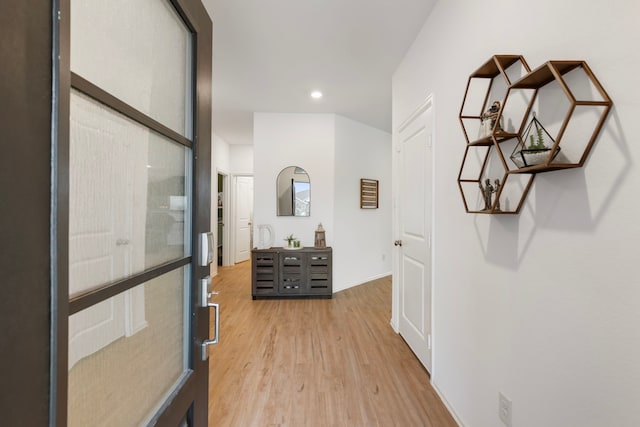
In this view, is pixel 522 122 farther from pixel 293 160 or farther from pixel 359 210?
pixel 359 210

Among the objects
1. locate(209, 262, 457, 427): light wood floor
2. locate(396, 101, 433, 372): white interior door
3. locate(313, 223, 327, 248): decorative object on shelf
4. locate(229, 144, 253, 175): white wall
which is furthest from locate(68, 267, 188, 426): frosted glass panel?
locate(229, 144, 253, 175): white wall

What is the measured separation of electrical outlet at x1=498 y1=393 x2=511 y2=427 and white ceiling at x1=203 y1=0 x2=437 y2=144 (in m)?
2.37

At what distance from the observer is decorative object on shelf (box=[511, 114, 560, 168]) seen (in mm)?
1014

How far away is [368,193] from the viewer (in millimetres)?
4961

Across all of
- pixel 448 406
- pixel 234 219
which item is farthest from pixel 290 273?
pixel 234 219

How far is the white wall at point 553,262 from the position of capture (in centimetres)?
84

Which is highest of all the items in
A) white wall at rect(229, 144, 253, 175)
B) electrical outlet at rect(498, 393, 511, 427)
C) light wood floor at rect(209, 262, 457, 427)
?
white wall at rect(229, 144, 253, 175)

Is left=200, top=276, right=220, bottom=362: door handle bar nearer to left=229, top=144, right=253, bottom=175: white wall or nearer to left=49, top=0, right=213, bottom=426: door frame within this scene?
left=49, top=0, right=213, bottom=426: door frame

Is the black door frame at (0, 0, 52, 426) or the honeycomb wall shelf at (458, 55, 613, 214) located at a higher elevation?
the honeycomb wall shelf at (458, 55, 613, 214)

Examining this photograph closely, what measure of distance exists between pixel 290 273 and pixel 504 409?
2.94 meters

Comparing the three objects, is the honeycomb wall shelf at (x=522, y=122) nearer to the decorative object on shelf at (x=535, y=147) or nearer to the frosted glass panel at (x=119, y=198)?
the decorative object on shelf at (x=535, y=147)

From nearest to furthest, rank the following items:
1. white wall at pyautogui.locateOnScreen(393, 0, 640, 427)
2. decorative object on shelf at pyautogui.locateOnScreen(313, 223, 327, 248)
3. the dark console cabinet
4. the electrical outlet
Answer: white wall at pyautogui.locateOnScreen(393, 0, 640, 427)
the electrical outlet
the dark console cabinet
decorative object on shelf at pyautogui.locateOnScreen(313, 223, 327, 248)

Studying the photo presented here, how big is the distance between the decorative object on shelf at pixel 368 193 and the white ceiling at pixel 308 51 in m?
1.19

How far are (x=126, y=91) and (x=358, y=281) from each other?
441 centimetres
